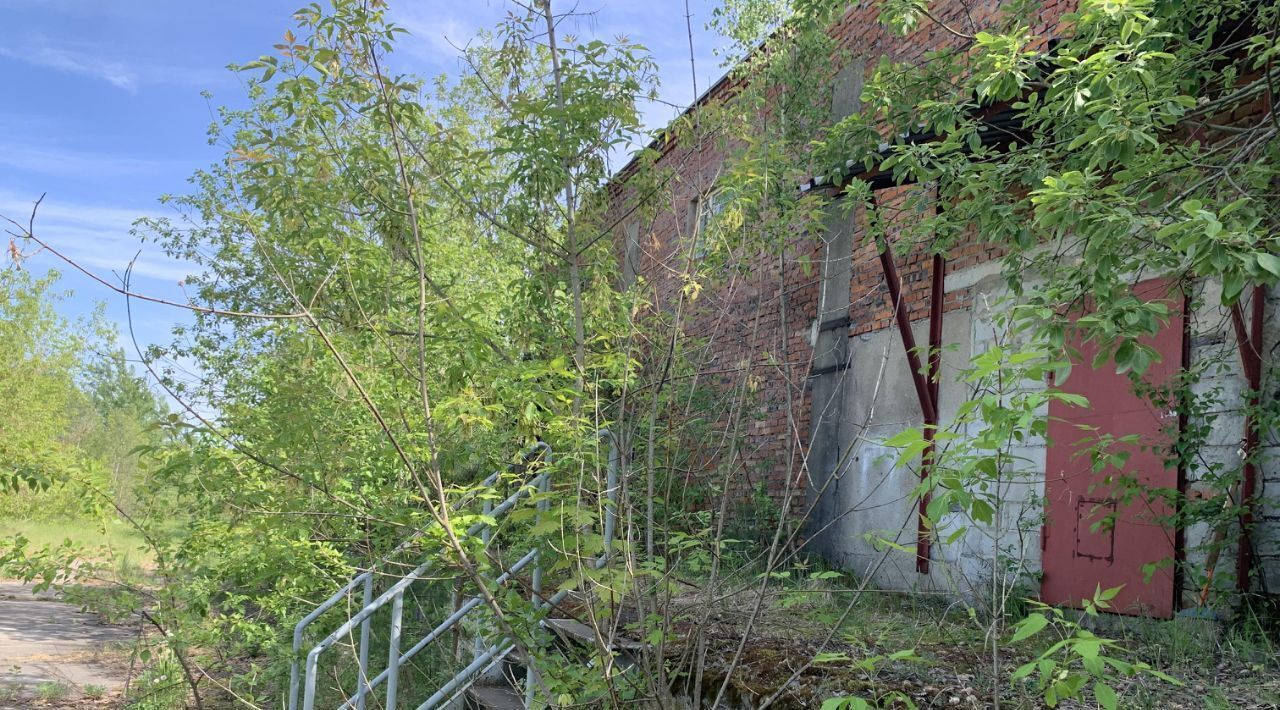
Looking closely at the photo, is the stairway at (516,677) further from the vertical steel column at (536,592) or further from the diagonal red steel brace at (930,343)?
the diagonal red steel brace at (930,343)

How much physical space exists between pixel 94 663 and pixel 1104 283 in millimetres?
12191

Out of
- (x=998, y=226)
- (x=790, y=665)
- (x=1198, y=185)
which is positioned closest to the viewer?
(x=1198, y=185)

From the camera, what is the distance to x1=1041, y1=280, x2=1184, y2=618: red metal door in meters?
4.59

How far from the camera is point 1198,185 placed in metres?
2.94

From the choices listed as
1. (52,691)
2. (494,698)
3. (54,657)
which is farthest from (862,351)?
(54,657)

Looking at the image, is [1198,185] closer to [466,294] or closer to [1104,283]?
[1104,283]

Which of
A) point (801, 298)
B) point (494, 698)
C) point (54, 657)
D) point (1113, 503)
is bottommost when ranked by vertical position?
point (54, 657)

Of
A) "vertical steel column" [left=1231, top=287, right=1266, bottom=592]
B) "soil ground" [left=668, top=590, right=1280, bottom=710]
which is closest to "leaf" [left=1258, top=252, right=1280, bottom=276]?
"soil ground" [left=668, top=590, right=1280, bottom=710]

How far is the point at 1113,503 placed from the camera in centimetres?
465

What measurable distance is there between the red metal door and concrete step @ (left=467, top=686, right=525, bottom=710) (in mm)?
2881

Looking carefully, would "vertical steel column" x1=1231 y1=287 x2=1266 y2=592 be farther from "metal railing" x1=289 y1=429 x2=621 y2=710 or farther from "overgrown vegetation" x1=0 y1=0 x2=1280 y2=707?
"metal railing" x1=289 y1=429 x2=621 y2=710

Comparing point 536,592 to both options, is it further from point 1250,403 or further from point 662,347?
point 1250,403

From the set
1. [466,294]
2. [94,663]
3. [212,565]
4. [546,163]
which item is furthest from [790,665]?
[94,663]

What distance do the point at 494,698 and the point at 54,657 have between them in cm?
928
